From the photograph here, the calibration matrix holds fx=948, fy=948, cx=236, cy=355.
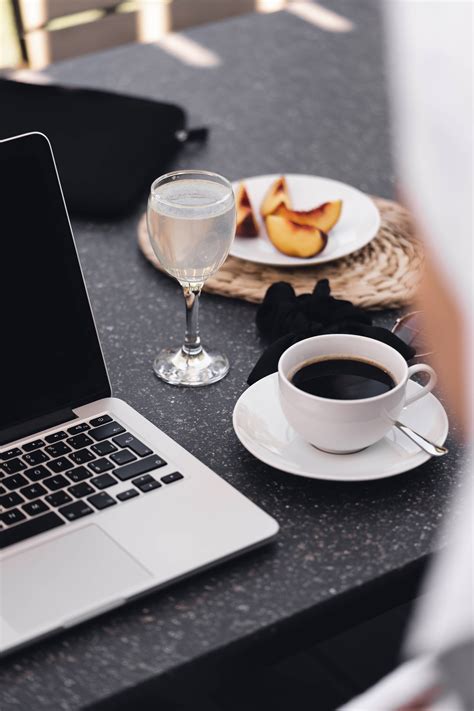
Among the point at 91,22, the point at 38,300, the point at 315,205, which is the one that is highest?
the point at 38,300

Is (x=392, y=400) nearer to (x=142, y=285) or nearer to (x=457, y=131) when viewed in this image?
(x=142, y=285)

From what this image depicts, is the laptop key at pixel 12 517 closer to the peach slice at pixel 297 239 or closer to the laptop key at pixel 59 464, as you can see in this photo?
the laptop key at pixel 59 464

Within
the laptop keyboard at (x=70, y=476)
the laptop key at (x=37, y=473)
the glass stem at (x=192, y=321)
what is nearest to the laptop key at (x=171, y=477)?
the laptop keyboard at (x=70, y=476)

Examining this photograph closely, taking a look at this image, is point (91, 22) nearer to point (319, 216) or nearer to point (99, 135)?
point (99, 135)

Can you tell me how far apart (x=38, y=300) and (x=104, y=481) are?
A: 19 cm

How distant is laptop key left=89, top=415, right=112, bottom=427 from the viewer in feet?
2.91

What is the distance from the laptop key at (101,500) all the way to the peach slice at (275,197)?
551mm

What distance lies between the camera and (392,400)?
817mm

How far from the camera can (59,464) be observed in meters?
0.83

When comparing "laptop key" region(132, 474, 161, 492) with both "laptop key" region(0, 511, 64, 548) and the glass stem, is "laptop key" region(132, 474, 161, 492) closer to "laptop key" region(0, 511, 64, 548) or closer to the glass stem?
"laptop key" region(0, 511, 64, 548)

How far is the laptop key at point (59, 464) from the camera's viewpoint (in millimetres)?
825

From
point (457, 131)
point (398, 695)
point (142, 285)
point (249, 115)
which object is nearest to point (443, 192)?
point (457, 131)

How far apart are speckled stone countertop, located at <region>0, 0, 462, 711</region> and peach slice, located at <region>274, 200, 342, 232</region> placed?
0.16 m

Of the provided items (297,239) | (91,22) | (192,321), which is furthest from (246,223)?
(91,22)
